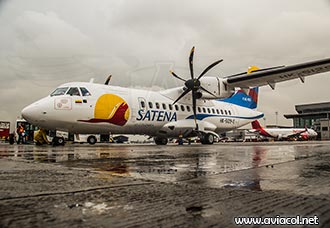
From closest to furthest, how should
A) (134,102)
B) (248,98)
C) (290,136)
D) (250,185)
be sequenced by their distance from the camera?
(250,185) → (134,102) → (248,98) → (290,136)

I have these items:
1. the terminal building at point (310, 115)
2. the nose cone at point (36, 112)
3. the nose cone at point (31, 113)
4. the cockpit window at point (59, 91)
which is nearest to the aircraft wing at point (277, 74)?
the cockpit window at point (59, 91)

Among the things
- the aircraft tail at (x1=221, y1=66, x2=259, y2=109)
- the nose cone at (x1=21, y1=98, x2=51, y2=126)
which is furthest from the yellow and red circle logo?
the aircraft tail at (x1=221, y1=66, x2=259, y2=109)

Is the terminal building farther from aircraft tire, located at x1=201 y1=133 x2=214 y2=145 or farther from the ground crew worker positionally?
the ground crew worker

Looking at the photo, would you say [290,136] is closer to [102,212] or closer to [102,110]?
[102,110]

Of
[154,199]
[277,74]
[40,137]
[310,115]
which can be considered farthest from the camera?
[310,115]

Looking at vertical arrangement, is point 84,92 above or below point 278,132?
above

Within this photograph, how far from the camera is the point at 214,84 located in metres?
20.7

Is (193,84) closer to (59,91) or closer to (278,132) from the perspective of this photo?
(59,91)

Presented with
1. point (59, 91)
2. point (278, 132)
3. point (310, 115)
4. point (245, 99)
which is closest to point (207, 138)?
point (245, 99)

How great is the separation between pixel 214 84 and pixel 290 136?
4656 centimetres

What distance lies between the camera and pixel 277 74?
18.7m

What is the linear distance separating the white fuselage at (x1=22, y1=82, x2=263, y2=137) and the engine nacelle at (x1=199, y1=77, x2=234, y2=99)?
1.86 meters

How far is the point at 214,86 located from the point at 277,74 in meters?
4.17

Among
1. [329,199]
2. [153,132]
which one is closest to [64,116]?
[153,132]
